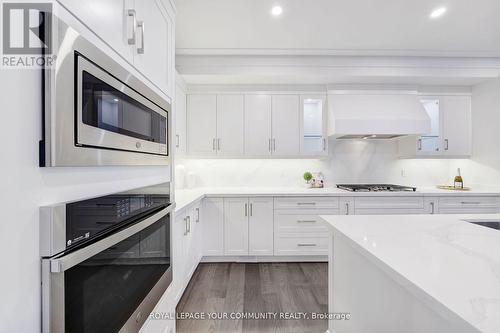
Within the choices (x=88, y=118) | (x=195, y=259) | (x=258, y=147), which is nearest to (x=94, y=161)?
(x=88, y=118)

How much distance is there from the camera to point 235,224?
3031 mm

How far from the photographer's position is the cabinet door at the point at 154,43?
3.36 ft

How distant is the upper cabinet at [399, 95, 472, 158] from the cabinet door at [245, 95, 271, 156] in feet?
6.74

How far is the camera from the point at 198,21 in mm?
2301

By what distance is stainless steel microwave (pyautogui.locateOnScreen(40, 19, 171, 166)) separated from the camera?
21.3 inches

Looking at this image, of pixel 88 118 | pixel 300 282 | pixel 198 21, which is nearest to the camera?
pixel 88 118

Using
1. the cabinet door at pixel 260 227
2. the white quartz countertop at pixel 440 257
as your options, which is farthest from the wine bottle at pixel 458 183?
the cabinet door at pixel 260 227

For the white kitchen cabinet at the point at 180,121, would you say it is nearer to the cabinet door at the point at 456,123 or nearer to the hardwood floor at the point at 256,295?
the hardwood floor at the point at 256,295

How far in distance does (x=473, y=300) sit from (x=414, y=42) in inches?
118

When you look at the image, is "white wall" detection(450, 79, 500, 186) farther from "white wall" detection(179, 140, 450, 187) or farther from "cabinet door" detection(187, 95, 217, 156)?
"cabinet door" detection(187, 95, 217, 156)

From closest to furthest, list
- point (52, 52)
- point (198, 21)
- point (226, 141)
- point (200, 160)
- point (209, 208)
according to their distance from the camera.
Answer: point (52, 52) < point (198, 21) < point (209, 208) < point (226, 141) < point (200, 160)

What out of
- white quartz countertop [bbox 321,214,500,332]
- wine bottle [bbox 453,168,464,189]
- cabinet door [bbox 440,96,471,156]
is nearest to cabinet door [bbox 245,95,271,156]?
white quartz countertop [bbox 321,214,500,332]

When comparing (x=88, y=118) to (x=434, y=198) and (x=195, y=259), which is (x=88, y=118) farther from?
(x=434, y=198)

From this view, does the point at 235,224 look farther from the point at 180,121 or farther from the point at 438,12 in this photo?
the point at 438,12
